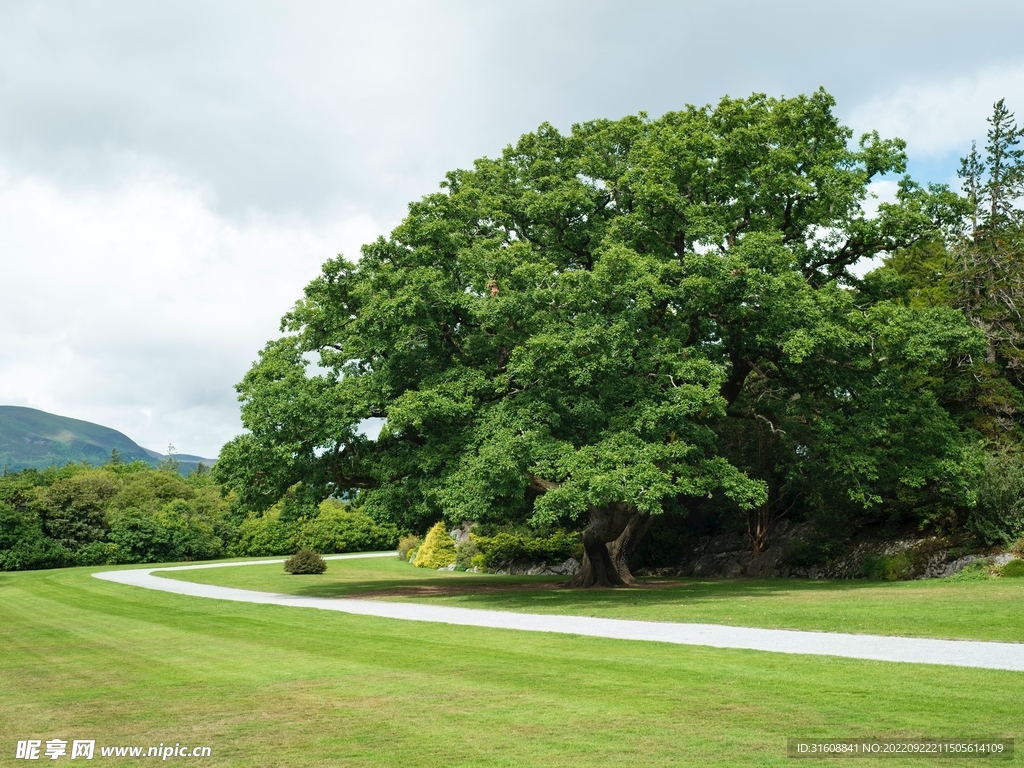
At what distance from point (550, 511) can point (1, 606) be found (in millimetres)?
16530

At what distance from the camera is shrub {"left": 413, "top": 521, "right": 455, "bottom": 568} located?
47094 millimetres

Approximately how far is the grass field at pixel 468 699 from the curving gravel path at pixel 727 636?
0.75m

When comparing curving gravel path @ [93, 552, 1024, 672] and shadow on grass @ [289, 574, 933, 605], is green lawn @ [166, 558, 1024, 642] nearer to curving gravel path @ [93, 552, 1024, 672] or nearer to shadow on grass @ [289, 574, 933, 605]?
shadow on grass @ [289, 574, 933, 605]

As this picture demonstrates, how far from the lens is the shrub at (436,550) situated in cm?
4709

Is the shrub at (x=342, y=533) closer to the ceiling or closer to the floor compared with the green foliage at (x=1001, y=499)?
closer to the floor

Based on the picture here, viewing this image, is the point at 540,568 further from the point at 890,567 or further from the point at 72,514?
the point at 72,514

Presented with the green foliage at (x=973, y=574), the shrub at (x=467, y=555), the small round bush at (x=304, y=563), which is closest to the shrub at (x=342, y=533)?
the shrub at (x=467, y=555)

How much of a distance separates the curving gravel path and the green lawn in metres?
0.87

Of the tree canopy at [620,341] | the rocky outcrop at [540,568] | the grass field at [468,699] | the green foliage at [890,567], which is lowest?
the rocky outcrop at [540,568]

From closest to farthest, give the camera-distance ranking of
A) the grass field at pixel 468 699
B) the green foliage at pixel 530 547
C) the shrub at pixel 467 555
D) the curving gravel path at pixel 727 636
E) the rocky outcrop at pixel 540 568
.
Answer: the grass field at pixel 468 699 < the curving gravel path at pixel 727 636 < the rocky outcrop at pixel 540 568 < the green foliage at pixel 530 547 < the shrub at pixel 467 555

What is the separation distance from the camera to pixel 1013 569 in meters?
24.7

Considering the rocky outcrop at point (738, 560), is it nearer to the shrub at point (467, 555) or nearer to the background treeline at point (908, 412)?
the background treeline at point (908, 412)

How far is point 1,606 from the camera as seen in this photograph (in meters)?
25.6

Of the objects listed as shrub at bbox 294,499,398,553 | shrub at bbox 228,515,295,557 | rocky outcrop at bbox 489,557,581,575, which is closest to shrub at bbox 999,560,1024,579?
rocky outcrop at bbox 489,557,581,575
